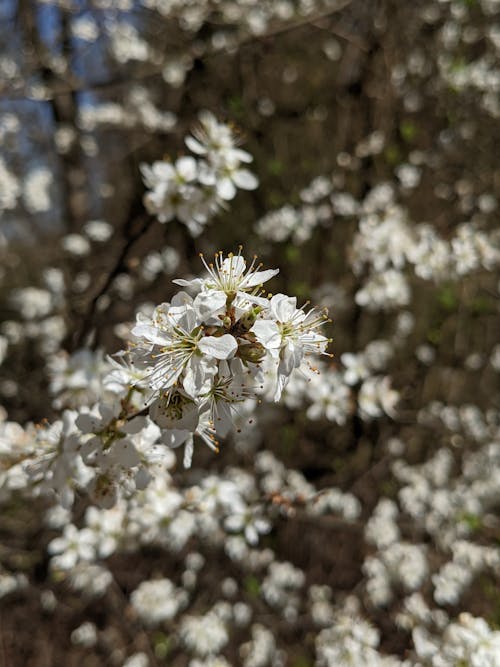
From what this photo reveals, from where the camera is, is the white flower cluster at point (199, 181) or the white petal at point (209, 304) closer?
the white petal at point (209, 304)

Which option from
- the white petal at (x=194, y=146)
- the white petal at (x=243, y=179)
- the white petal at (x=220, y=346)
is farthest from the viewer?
the white petal at (x=243, y=179)

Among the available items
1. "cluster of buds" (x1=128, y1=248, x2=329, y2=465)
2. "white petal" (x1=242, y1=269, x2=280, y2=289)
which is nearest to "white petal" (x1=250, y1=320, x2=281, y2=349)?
"cluster of buds" (x1=128, y1=248, x2=329, y2=465)

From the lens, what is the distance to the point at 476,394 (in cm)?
488

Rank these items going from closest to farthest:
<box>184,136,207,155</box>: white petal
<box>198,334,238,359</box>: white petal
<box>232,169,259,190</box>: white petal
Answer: <box>198,334,238,359</box>: white petal < <box>184,136,207,155</box>: white petal < <box>232,169,259,190</box>: white petal

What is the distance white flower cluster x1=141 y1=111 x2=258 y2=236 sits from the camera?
176 centimetres

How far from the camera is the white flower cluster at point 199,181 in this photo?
5.78 feet

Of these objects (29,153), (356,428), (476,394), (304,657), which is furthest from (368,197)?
(29,153)

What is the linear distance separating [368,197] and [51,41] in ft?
10.5

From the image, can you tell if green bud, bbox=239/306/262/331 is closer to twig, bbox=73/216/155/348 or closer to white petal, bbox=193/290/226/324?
A: white petal, bbox=193/290/226/324

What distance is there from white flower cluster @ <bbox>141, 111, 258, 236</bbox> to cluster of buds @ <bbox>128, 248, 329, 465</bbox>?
80 cm

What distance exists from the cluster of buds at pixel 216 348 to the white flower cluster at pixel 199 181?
80 cm

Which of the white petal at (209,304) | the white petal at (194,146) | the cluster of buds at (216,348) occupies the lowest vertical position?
the cluster of buds at (216,348)

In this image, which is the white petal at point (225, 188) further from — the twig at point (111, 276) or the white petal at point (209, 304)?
the white petal at point (209, 304)

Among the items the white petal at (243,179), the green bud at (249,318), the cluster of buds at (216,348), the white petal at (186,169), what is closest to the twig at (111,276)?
the white petal at (186,169)
